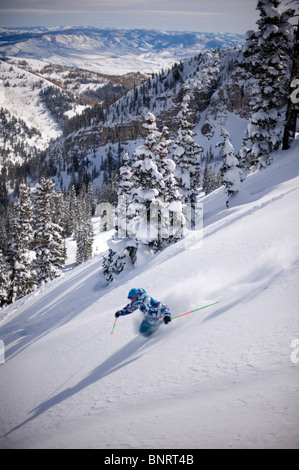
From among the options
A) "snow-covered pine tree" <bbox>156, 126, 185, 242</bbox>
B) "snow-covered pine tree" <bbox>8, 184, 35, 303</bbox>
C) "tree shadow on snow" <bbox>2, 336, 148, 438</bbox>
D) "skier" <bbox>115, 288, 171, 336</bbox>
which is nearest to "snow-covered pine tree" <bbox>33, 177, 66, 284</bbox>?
"snow-covered pine tree" <bbox>8, 184, 35, 303</bbox>

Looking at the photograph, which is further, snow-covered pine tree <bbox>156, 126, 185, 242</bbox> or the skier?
snow-covered pine tree <bbox>156, 126, 185, 242</bbox>

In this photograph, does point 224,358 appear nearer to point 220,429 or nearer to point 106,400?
point 220,429

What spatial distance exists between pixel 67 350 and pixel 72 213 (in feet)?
296

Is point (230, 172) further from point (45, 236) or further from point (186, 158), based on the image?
point (45, 236)

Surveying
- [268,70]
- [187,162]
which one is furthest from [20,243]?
[268,70]

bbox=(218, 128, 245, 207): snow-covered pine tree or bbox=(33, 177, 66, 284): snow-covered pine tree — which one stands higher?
bbox=(218, 128, 245, 207): snow-covered pine tree

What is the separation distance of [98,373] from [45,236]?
22417 mm

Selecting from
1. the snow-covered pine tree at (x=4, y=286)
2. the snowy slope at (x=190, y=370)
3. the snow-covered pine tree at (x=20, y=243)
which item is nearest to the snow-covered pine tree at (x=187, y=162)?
the snow-covered pine tree at (x=20, y=243)

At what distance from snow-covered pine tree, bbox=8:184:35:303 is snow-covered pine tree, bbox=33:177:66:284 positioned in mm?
855

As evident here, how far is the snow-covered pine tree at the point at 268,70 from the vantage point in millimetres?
16344

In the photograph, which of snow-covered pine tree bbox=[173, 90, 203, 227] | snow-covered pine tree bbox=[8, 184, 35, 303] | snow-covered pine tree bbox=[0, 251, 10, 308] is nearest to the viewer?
snow-covered pine tree bbox=[173, 90, 203, 227]

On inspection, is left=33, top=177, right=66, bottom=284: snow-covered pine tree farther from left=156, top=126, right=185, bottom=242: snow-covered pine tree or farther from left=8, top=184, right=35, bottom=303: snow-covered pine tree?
left=156, top=126, right=185, bottom=242: snow-covered pine tree

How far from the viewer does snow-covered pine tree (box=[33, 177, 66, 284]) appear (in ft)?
84.0

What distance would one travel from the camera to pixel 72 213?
93.8 metres
